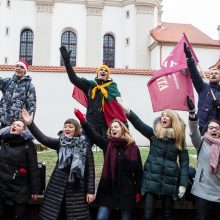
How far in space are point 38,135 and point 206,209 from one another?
219 cm

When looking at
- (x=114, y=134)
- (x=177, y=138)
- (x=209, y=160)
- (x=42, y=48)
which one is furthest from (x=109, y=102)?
(x=42, y=48)

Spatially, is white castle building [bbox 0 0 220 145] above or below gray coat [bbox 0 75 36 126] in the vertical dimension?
above

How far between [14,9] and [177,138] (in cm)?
2660

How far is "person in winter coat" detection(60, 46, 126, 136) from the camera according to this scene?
5344 millimetres

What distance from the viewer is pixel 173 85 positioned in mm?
6367

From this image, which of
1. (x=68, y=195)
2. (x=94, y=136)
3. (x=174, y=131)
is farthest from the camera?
(x=94, y=136)

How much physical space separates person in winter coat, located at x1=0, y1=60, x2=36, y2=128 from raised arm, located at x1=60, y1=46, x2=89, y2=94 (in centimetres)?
59

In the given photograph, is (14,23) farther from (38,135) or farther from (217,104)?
(217,104)

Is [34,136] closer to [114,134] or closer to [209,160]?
[114,134]

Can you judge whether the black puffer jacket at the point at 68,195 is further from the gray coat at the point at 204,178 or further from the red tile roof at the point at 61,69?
the red tile roof at the point at 61,69

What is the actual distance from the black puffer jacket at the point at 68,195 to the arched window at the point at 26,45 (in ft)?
85.0

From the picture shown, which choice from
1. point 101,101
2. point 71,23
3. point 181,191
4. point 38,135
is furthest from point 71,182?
point 71,23

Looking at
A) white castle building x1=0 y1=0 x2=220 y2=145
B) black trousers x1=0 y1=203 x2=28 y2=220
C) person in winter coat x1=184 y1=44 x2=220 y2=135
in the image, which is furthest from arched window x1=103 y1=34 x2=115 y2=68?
black trousers x1=0 y1=203 x2=28 y2=220

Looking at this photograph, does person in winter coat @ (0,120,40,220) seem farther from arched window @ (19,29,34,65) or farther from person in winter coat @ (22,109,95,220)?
arched window @ (19,29,34,65)
